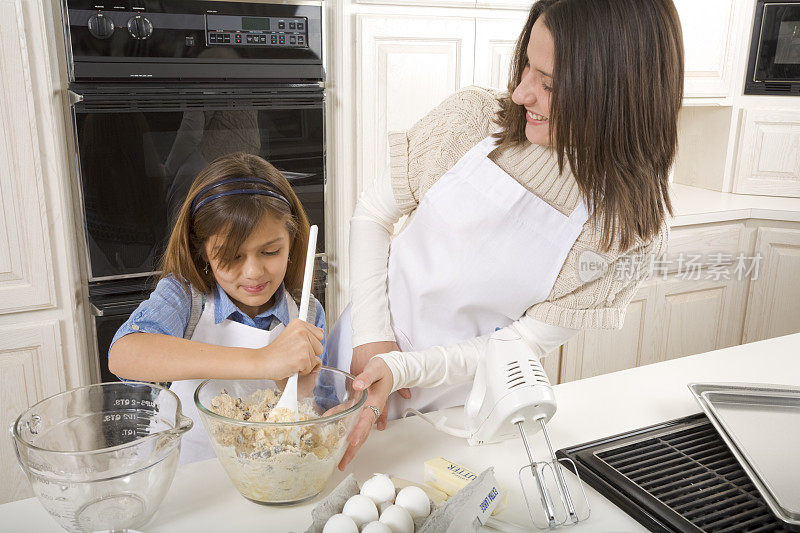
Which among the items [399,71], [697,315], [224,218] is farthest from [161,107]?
[697,315]

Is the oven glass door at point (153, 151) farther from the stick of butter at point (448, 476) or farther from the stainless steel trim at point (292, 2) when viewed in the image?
the stick of butter at point (448, 476)

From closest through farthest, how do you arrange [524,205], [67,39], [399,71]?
[524,205]
[67,39]
[399,71]

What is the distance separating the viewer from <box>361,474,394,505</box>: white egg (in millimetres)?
721

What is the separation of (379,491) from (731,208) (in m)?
2.15

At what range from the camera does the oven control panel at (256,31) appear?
178cm

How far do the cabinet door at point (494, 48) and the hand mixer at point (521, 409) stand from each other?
145 cm

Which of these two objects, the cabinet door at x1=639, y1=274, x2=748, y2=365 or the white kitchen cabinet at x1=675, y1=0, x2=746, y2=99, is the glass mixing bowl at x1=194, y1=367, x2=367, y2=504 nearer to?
the cabinet door at x1=639, y1=274, x2=748, y2=365

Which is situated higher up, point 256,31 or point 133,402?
point 256,31

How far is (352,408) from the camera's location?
2.58 feet

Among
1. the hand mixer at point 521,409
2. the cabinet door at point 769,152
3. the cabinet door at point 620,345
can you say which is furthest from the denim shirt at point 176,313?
the cabinet door at point 769,152

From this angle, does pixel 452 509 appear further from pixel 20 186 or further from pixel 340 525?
pixel 20 186

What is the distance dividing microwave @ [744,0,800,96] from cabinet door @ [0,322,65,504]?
8.22 ft

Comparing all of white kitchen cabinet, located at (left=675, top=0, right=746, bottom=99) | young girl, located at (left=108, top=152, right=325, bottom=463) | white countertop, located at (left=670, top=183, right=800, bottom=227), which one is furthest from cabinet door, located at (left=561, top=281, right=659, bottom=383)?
young girl, located at (left=108, top=152, right=325, bottom=463)

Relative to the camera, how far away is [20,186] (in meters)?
1.65
